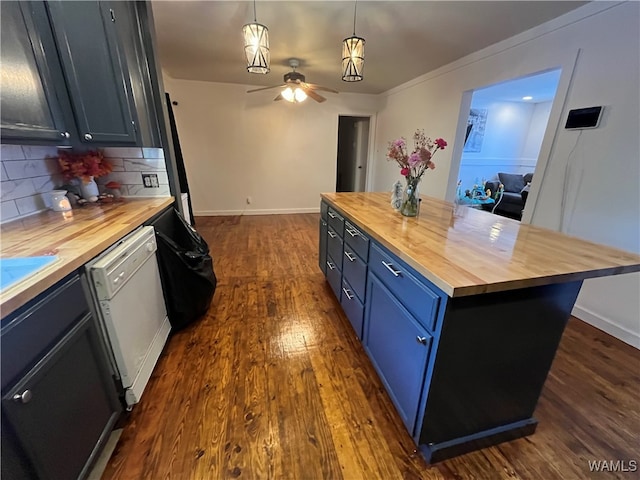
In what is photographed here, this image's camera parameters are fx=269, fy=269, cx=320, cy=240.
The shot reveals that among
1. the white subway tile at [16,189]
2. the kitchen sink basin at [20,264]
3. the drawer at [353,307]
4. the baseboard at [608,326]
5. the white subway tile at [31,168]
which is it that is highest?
the white subway tile at [31,168]

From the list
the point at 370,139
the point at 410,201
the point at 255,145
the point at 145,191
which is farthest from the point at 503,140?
the point at 145,191

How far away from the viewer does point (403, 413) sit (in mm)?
1263

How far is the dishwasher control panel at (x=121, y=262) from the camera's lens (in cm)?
112

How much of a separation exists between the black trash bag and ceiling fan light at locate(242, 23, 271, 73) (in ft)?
4.43

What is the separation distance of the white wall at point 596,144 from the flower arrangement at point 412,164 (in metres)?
1.46

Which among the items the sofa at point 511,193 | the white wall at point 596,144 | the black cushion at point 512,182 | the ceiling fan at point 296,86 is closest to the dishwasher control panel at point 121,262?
the ceiling fan at point 296,86

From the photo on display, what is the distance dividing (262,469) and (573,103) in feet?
10.7

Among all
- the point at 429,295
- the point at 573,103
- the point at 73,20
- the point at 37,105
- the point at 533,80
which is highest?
the point at 533,80

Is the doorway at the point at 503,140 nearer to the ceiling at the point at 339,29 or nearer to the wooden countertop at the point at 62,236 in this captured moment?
the ceiling at the point at 339,29

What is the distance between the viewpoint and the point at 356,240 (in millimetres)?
1726

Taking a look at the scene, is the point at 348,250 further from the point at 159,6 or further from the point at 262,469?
the point at 159,6

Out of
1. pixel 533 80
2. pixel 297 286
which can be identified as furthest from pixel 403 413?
pixel 533 80

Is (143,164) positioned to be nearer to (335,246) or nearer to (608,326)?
(335,246)

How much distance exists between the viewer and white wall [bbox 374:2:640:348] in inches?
73.8
